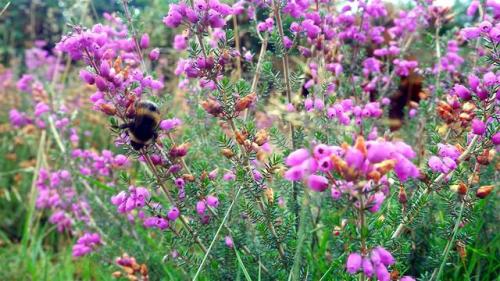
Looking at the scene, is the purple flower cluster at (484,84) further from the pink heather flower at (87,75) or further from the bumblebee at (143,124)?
the pink heather flower at (87,75)

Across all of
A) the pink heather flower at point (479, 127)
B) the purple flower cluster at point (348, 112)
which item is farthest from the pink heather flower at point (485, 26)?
the purple flower cluster at point (348, 112)

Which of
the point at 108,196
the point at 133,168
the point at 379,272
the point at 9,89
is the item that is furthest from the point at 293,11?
the point at 9,89

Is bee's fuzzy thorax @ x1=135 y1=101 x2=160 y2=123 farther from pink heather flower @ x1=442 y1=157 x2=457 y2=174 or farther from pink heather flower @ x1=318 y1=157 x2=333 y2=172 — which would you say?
pink heather flower @ x1=442 y1=157 x2=457 y2=174

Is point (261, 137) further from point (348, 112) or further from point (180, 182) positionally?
point (348, 112)

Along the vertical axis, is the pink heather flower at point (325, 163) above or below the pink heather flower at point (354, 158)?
below

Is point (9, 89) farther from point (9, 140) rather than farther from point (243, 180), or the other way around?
point (243, 180)

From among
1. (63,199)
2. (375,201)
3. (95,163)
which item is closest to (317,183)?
(375,201)

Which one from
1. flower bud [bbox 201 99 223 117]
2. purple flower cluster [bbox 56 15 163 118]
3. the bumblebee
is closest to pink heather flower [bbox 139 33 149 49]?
purple flower cluster [bbox 56 15 163 118]
